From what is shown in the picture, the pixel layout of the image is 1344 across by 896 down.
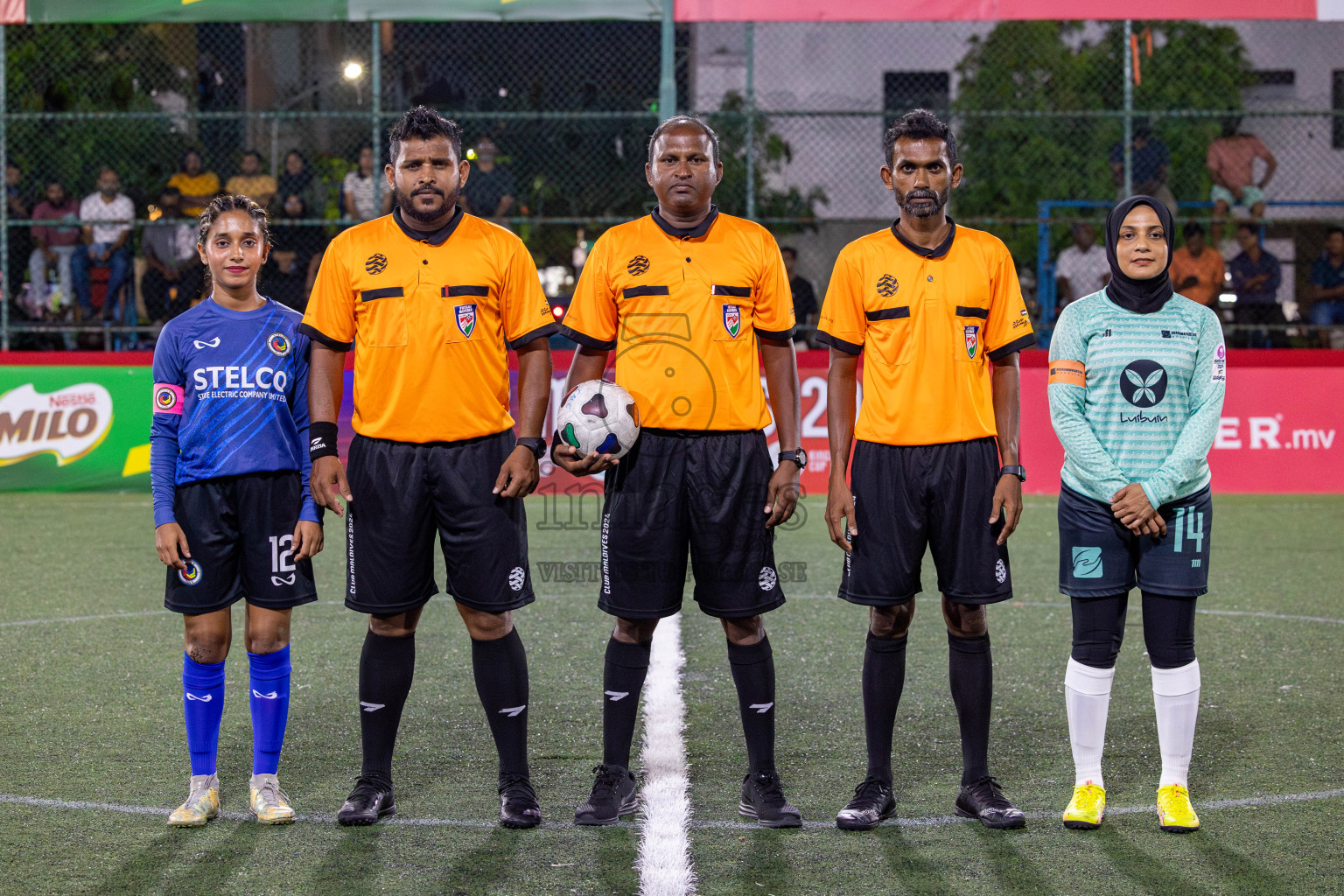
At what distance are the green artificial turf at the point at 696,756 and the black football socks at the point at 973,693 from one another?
209mm

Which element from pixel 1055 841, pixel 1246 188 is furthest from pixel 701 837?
pixel 1246 188

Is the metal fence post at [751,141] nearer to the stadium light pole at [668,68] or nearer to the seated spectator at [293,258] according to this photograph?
the stadium light pole at [668,68]

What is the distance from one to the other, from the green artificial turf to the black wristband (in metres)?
1.12

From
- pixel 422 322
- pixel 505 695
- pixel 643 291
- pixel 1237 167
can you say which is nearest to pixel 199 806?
pixel 505 695

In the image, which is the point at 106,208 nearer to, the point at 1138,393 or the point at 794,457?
the point at 794,457

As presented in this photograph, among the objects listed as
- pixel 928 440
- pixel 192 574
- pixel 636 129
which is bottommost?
pixel 192 574

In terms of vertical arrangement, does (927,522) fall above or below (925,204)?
below

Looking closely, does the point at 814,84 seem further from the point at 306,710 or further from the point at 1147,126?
the point at 306,710

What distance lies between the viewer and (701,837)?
4230 mm

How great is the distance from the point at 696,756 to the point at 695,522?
1.11m

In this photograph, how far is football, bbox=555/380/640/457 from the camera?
427 centimetres

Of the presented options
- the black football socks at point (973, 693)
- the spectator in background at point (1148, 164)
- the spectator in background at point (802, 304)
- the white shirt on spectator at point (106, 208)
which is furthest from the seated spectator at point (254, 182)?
the black football socks at point (973, 693)

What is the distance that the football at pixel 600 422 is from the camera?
4.27 metres

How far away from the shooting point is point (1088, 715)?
4359 millimetres
